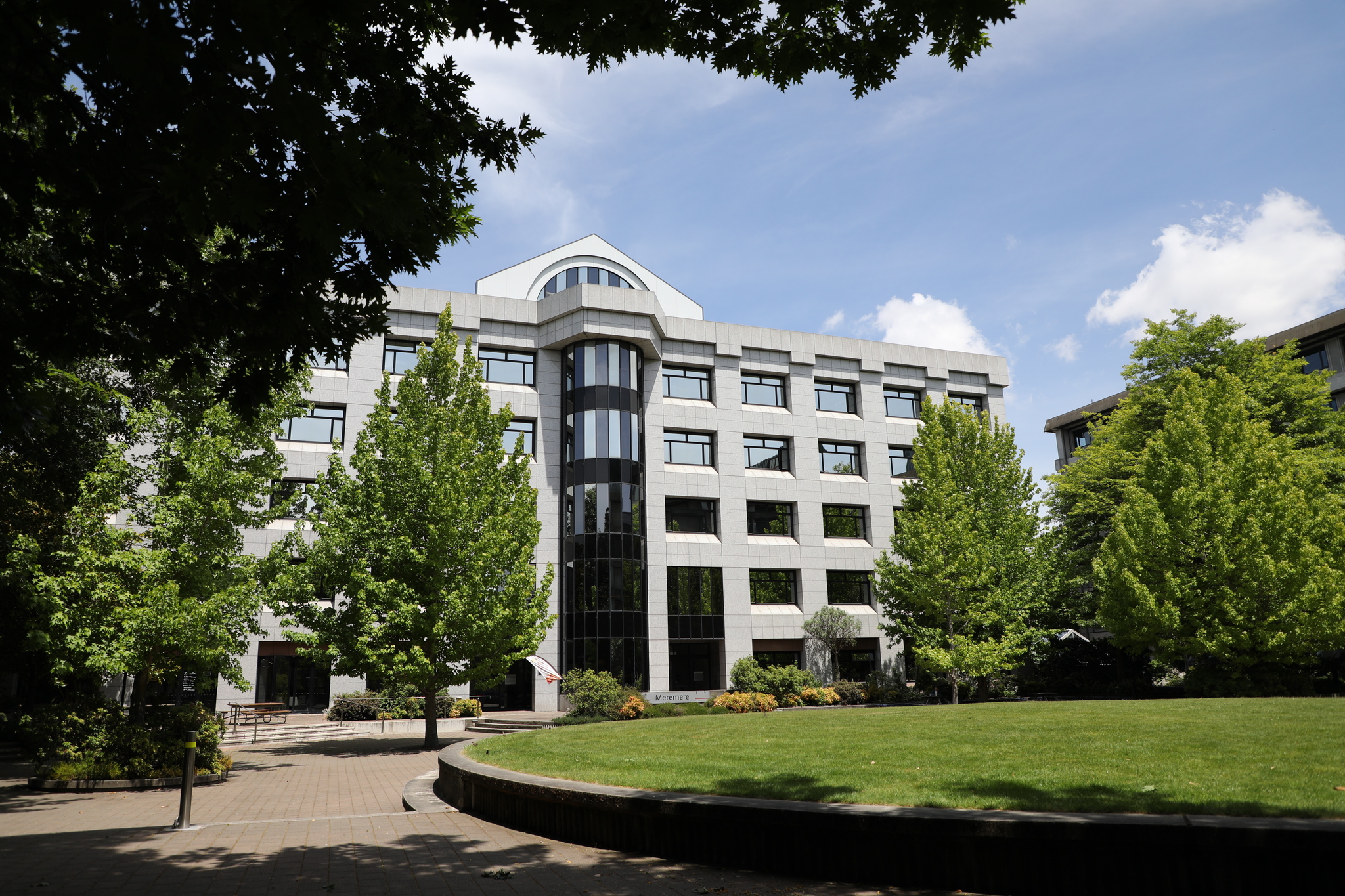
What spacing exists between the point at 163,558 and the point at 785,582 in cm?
2897

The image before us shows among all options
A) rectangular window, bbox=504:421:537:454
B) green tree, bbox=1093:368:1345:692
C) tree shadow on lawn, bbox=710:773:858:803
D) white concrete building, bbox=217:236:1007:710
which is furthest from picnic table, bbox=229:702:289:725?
green tree, bbox=1093:368:1345:692

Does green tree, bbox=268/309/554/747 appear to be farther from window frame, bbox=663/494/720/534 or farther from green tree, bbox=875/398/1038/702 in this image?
green tree, bbox=875/398/1038/702

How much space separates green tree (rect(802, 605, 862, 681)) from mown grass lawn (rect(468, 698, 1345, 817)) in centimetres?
1822

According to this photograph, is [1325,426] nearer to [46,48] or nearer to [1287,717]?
[1287,717]

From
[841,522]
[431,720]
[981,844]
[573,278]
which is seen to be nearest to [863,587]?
[841,522]

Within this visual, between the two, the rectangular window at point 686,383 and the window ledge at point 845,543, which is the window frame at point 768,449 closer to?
the rectangular window at point 686,383

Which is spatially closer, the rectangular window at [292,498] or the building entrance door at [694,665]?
the rectangular window at [292,498]

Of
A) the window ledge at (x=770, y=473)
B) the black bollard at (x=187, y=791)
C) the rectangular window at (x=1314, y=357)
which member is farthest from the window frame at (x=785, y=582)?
the rectangular window at (x=1314, y=357)

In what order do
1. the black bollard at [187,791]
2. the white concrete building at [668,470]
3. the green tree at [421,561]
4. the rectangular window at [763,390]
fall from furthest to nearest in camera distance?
the rectangular window at [763,390] < the white concrete building at [668,470] < the green tree at [421,561] < the black bollard at [187,791]

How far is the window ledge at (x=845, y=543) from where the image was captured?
137 feet

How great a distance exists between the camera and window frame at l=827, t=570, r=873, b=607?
41.5 metres

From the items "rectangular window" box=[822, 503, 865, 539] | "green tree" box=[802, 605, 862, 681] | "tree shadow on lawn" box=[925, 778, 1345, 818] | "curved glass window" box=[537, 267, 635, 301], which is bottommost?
"tree shadow on lawn" box=[925, 778, 1345, 818]

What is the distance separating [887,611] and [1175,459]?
12486mm

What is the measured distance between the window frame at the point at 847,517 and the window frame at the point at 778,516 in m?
1.70
